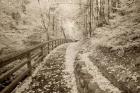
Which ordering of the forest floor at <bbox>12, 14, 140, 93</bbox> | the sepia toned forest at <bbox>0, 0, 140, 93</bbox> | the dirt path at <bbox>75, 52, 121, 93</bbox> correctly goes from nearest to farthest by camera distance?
the forest floor at <bbox>12, 14, 140, 93</bbox>, the dirt path at <bbox>75, 52, 121, 93</bbox>, the sepia toned forest at <bbox>0, 0, 140, 93</bbox>

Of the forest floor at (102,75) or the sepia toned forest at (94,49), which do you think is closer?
the forest floor at (102,75)

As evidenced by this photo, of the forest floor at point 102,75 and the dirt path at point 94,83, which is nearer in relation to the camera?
the forest floor at point 102,75

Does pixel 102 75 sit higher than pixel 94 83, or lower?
lower

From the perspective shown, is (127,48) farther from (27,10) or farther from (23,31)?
(27,10)

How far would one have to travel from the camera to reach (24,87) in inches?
210

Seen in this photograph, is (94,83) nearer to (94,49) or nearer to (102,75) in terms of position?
(102,75)

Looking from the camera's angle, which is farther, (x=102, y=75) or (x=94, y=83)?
(x=102, y=75)

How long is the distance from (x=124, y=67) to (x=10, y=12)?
1723cm

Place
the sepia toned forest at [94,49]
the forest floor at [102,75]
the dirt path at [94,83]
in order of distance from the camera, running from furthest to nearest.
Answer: the sepia toned forest at [94,49] < the dirt path at [94,83] < the forest floor at [102,75]

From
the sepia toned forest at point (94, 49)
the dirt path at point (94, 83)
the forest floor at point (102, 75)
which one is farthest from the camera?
the sepia toned forest at point (94, 49)

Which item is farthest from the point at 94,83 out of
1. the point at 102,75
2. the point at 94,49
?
the point at 94,49

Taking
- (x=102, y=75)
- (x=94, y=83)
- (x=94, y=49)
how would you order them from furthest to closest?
(x=94, y=49)
(x=102, y=75)
(x=94, y=83)

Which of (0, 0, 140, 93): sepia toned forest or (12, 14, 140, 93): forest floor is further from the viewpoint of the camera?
(0, 0, 140, 93): sepia toned forest

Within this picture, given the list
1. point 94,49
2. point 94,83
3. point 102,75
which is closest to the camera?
point 94,83
